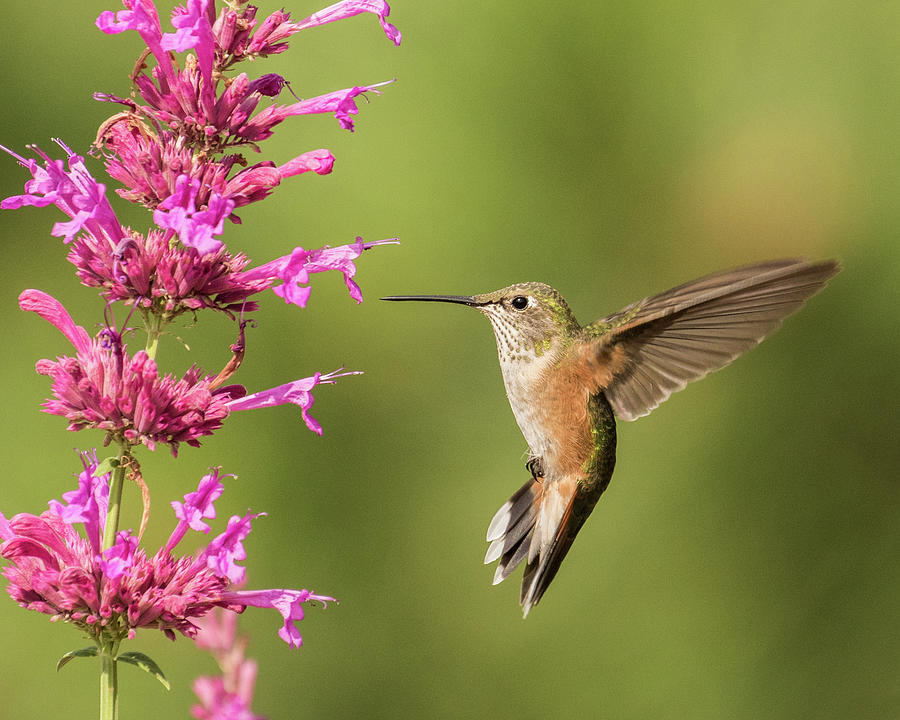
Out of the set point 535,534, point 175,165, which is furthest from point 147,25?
point 535,534

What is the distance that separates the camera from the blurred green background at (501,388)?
16.7 feet

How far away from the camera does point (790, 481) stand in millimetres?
5387

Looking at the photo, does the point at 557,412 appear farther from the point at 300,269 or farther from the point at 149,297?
the point at 149,297

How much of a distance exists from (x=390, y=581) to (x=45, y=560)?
2.72 metres

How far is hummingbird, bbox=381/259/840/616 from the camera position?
3680 mm

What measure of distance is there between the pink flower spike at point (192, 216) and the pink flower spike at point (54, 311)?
513mm

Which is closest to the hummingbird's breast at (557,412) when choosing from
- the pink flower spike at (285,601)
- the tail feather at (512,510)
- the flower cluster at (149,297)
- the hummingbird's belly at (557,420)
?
the hummingbird's belly at (557,420)

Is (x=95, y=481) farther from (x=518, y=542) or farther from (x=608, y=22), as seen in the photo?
(x=608, y=22)

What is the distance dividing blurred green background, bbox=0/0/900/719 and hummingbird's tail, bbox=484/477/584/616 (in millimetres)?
1289

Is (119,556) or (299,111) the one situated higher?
(299,111)

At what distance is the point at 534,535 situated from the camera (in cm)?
380

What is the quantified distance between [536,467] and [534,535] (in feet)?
0.75

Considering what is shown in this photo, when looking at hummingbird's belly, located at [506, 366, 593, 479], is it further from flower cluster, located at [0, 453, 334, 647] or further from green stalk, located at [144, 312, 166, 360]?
green stalk, located at [144, 312, 166, 360]

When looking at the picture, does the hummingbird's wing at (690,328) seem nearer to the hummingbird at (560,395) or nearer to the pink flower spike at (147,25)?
the hummingbird at (560,395)
